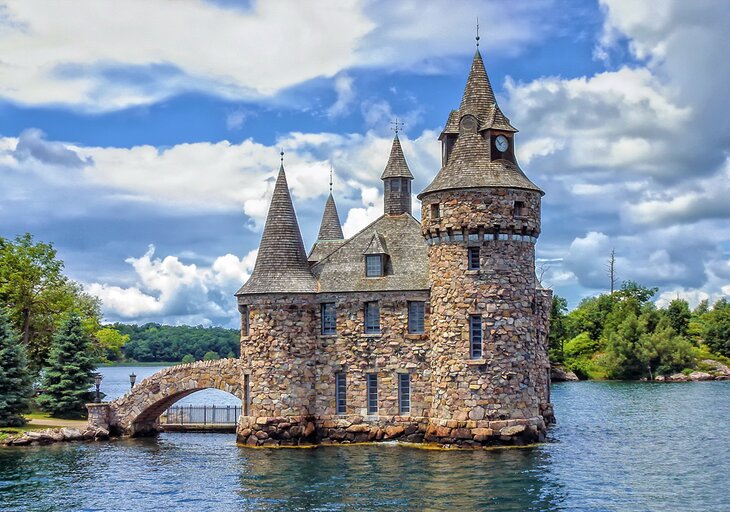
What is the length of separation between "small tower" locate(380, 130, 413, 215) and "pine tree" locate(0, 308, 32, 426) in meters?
21.7

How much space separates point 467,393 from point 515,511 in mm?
11195

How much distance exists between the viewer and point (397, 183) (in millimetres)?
48625

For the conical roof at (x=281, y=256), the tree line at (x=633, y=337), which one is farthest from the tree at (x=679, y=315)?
the conical roof at (x=281, y=256)

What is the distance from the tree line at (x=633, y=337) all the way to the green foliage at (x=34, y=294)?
191ft

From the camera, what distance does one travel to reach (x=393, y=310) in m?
43.2

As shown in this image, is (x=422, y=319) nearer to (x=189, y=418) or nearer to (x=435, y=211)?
(x=435, y=211)

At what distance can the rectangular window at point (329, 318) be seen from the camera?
1732 inches

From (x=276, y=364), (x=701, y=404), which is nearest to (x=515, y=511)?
(x=276, y=364)

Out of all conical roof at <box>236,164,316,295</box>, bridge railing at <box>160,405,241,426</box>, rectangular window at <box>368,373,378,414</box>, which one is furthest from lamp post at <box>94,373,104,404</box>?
rectangular window at <box>368,373,378,414</box>

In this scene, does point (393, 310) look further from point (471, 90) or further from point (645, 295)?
point (645, 295)

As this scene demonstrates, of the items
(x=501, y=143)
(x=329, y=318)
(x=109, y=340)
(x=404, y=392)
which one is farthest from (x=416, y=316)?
(x=109, y=340)

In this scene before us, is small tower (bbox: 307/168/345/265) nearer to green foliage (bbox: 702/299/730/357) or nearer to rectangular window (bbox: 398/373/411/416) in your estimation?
rectangular window (bbox: 398/373/411/416)

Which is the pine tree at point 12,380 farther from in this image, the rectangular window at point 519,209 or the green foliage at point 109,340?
the rectangular window at point 519,209

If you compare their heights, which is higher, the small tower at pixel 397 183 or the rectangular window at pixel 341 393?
the small tower at pixel 397 183
